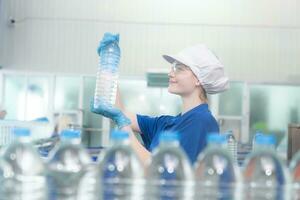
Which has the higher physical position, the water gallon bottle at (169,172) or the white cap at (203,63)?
the white cap at (203,63)

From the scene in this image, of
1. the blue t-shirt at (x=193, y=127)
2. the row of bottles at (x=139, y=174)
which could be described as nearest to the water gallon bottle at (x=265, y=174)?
the row of bottles at (x=139, y=174)

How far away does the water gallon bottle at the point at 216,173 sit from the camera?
0.81 metres

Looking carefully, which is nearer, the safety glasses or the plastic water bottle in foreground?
the plastic water bottle in foreground

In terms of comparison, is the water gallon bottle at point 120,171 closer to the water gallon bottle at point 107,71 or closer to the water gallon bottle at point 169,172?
the water gallon bottle at point 169,172

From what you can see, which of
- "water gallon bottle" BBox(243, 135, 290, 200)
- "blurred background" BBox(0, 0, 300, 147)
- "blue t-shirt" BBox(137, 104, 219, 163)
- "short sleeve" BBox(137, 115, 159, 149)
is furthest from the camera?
"blurred background" BBox(0, 0, 300, 147)

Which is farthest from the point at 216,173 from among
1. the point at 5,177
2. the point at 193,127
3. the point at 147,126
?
the point at 147,126

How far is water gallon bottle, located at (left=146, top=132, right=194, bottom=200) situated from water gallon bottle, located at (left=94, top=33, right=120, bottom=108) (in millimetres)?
→ 746

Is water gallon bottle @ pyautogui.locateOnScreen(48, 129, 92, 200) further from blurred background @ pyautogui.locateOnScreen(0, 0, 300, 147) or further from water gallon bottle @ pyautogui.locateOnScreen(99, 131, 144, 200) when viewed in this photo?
blurred background @ pyautogui.locateOnScreen(0, 0, 300, 147)

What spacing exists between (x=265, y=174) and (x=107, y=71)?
87 cm

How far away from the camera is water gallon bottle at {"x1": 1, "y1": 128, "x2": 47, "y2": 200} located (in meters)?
0.82

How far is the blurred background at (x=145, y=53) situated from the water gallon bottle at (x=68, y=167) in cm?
653

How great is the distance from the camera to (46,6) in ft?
25.6

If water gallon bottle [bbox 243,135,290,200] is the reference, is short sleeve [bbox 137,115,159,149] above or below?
above

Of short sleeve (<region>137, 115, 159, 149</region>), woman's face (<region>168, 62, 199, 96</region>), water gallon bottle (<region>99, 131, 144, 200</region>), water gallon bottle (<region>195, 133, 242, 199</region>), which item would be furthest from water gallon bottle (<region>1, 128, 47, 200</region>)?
short sleeve (<region>137, 115, 159, 149</region>)
